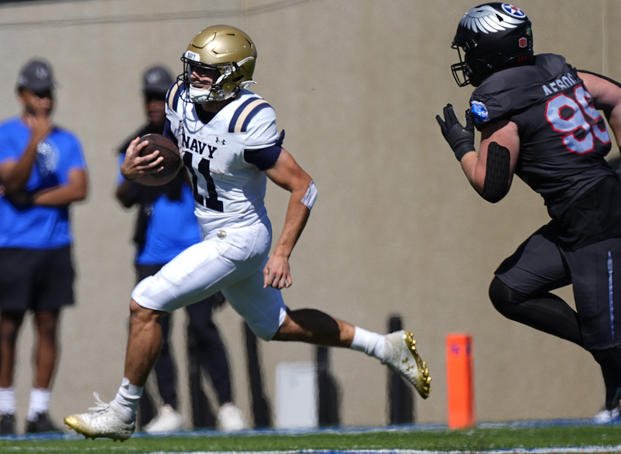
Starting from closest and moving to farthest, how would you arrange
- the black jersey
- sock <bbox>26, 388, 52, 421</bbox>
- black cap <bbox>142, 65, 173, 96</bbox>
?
the black jersey
sock <bbox>26, 388, 52, 421</bbox>
black cap <bbox>142, 65, 173, 96</bbox>

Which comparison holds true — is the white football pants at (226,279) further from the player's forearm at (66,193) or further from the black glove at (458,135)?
the player's forearm at (66,193)

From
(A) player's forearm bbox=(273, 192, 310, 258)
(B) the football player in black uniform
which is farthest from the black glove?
(A) player's forearm bbox=(273, 192, 310, 258)

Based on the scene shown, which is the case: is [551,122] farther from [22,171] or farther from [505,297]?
[22,171]

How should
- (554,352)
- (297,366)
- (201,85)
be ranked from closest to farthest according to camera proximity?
1. (201,85)
2. (554,352)
3. (297,366)

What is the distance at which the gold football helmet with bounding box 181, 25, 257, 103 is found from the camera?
240 inches

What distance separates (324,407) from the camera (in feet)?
30.5

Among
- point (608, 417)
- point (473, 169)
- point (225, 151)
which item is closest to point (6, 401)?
point (225, 151)

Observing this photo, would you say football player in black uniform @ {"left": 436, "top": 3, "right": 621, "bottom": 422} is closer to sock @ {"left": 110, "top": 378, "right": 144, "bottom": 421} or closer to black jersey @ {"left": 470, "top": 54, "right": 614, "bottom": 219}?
black jersey @ {"left": 470, "top": 54, "right": 614, "bottom": 219}

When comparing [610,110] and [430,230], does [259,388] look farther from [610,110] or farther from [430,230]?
[610,110]

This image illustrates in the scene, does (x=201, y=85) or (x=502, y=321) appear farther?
(x=502, y=321)

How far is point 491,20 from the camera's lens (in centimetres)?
578

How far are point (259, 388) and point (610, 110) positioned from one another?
4168 millimetres

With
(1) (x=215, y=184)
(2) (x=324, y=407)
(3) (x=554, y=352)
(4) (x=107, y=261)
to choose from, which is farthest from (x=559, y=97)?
(4) (x=107, y=261)

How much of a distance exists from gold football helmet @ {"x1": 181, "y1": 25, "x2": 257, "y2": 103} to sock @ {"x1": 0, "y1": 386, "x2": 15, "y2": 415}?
104 inches
